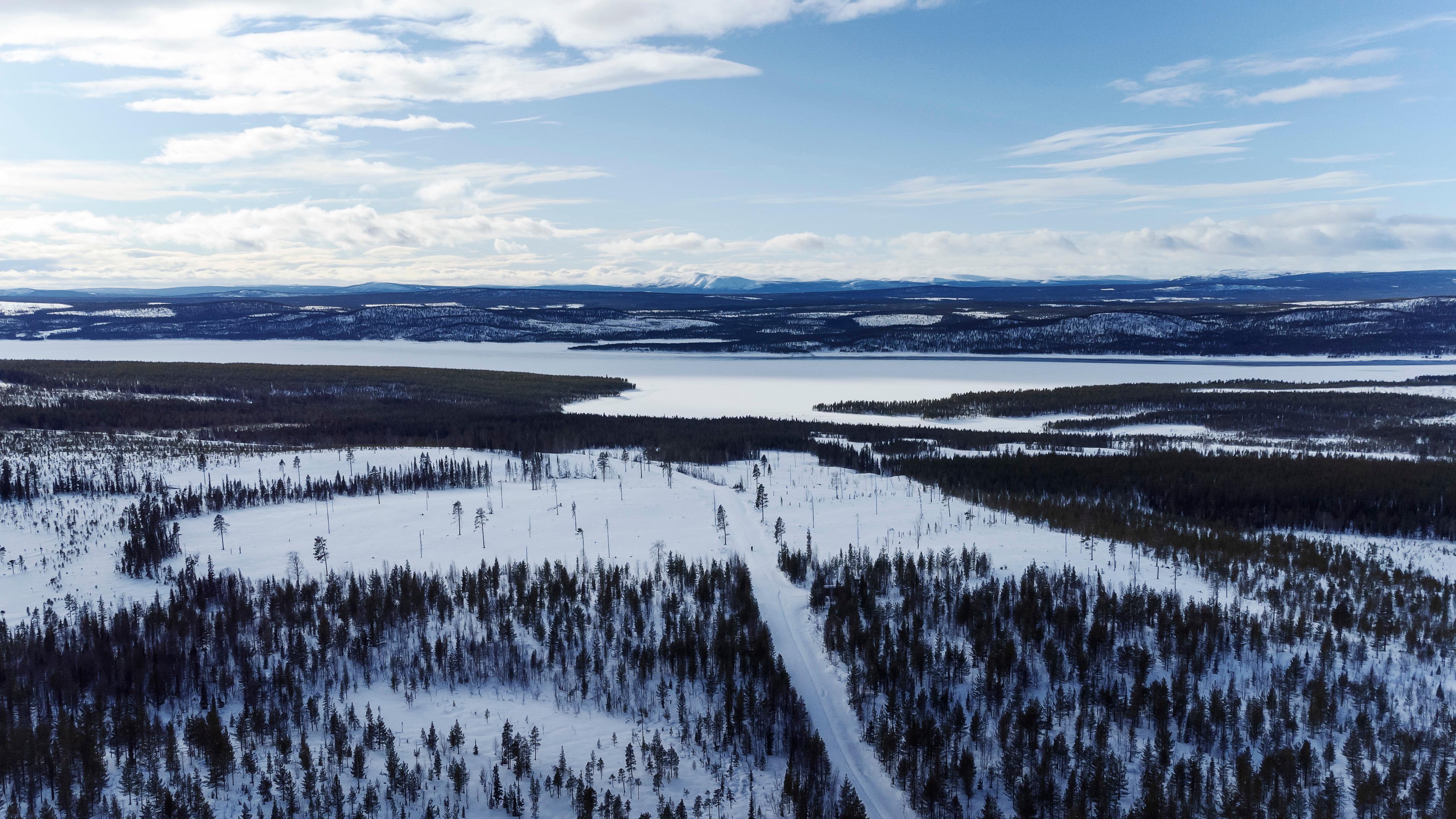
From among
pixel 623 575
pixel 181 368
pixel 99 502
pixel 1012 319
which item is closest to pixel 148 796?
pixel 623 575

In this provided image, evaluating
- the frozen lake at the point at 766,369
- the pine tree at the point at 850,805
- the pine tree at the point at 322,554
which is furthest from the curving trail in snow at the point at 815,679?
the frozen lake at the point at 766,369

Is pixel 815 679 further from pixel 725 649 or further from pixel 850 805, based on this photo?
pixel 850 805

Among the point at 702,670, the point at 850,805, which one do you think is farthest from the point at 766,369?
the point at 850,805

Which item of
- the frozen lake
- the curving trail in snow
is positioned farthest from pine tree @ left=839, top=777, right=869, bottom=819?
the frozen lake

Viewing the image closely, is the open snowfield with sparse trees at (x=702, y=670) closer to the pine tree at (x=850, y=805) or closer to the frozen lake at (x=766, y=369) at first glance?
the pine tree at (x=850, y=805)

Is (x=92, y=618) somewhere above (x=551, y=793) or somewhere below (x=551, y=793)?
above

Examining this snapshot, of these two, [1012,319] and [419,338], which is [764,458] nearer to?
[1012,319]
